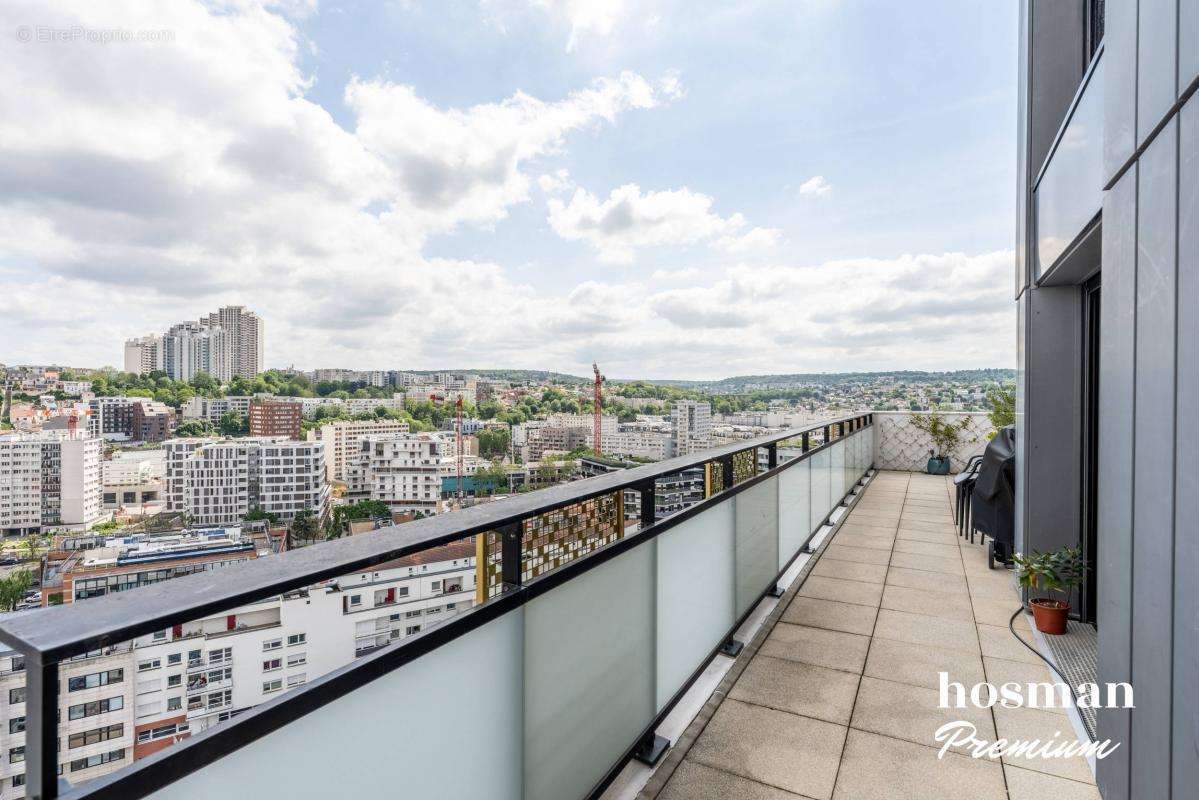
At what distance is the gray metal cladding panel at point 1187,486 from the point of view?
1.28 meters

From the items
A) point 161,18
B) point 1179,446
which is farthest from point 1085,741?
point 161,18

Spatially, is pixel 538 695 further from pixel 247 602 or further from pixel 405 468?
pixel 405 468

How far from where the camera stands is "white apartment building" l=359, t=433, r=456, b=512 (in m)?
9.80

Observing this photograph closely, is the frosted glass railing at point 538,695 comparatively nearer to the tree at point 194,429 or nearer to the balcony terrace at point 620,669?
the balcony terrace at point 620,669

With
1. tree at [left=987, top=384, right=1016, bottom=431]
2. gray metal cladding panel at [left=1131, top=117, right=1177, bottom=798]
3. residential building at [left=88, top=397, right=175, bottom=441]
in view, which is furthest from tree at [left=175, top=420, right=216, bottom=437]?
tree at [left=987, top=384, right=1016, bottom=431]

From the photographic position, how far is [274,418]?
11.1 meters

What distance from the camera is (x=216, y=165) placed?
19.9 meters

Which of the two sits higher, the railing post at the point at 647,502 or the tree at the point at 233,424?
the railing post at the point at 647,502

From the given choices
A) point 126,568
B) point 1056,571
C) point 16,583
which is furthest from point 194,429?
point 1056,571

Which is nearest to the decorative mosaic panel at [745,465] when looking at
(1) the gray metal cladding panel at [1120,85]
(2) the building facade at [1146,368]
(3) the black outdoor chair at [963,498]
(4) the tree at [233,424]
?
(2) the building facade at [1146,368]

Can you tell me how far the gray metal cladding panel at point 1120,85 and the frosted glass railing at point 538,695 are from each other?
1987 millimetres

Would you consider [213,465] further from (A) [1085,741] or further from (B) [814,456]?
(A) [1085,741]

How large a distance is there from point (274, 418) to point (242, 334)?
12342 mm

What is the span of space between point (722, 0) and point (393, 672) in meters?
9.88
